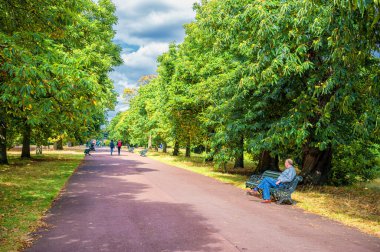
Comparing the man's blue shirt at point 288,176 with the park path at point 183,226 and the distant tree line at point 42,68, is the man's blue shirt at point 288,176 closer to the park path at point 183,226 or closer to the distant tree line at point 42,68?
the park path at point 183,226

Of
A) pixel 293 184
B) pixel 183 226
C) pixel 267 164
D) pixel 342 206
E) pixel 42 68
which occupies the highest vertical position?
pixel 42 68

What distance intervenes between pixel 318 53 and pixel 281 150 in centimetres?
434

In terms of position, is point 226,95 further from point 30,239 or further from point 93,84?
point 30,239

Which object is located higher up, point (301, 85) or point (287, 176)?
point (301, 85)

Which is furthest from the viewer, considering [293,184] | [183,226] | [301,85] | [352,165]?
[352,165]

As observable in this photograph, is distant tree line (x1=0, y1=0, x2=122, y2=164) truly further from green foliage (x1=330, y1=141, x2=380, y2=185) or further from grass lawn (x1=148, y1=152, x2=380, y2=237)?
green foliage (x1=330, y1=141, x2=380, y2=185)

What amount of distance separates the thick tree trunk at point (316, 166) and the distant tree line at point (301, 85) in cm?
4

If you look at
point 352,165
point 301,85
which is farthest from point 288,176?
point 352,165

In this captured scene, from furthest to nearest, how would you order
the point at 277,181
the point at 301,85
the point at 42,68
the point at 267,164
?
1. the point at 267,164
2. the point at 301,85
3. the point at 277,181
4. the point at 42,68

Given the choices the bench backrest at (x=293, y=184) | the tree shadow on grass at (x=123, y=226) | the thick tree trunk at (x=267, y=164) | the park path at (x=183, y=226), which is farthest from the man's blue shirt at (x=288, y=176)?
the thick tree trunk at (x=267, y=164)

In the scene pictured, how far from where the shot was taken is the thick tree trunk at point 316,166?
15.6m

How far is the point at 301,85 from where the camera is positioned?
14.1 metres

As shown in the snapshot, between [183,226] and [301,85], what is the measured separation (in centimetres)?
897

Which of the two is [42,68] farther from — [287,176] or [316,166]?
[316,166]
